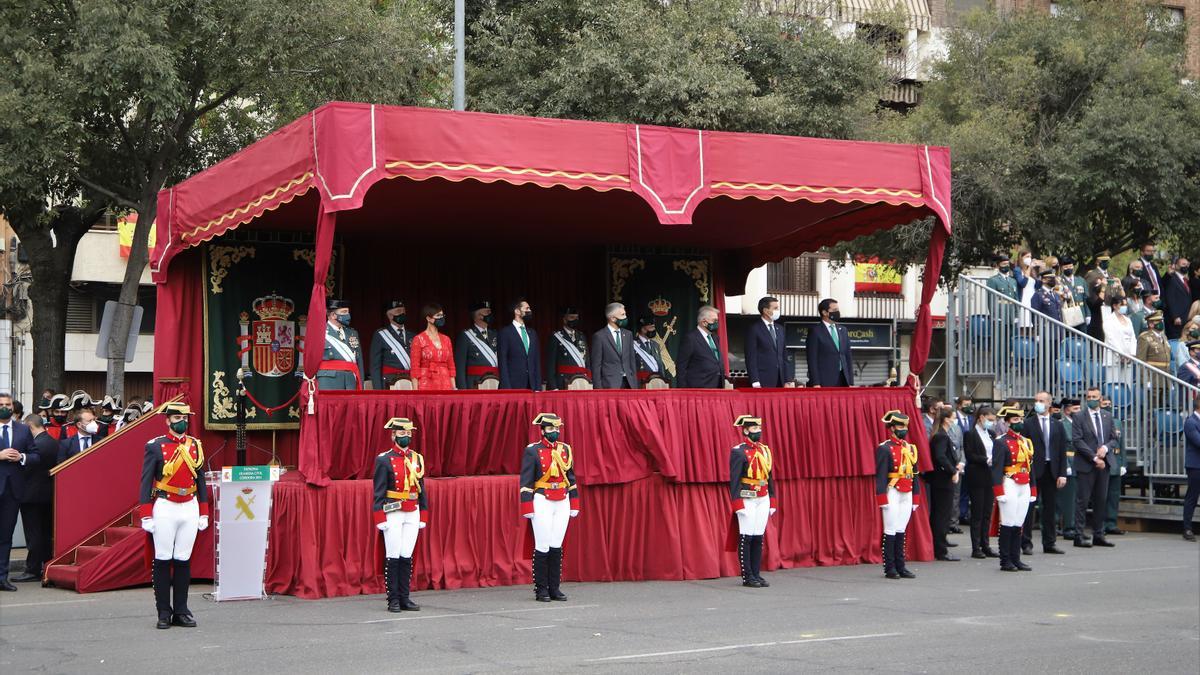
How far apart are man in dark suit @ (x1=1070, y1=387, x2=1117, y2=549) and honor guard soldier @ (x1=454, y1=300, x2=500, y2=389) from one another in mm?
7592

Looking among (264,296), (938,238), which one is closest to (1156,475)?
(938,238)

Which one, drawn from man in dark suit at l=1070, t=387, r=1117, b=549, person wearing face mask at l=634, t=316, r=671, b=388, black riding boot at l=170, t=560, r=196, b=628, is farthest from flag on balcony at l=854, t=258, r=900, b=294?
black riding boot at l=170, t=560, r=196, b=628

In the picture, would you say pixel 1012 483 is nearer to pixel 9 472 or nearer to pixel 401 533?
pixel 401 533

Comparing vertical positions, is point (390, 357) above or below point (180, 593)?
above

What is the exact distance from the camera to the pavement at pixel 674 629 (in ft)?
33.9

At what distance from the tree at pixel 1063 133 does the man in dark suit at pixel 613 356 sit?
12391 mm

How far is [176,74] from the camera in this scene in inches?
749

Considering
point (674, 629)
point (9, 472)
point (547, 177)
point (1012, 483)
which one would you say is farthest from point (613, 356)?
point (9, 472)

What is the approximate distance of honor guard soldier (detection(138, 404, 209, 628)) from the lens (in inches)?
477

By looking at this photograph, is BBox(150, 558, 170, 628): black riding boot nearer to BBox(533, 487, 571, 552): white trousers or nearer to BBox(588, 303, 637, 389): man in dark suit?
BBox(533, 487, 571, 552): white trousers

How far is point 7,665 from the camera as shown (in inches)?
415

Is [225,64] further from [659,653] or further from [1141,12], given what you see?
[1141,12]

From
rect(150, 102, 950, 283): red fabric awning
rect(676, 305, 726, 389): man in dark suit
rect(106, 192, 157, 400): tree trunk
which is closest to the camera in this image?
rect(150, 102, 950, 283): red fabric awning

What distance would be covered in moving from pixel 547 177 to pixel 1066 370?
9776 millimetres
